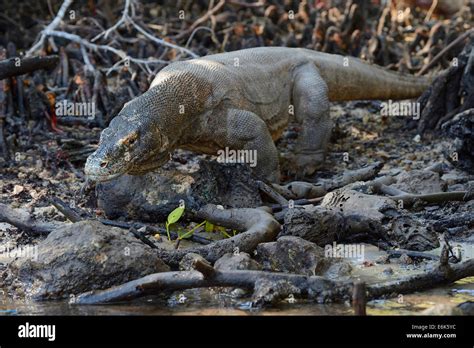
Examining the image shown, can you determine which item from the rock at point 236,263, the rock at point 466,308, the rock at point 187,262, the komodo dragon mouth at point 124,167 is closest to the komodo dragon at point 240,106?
the komodo dragon mouth at point 124,167

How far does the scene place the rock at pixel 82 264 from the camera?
18.9ft

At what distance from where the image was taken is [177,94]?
751 cm

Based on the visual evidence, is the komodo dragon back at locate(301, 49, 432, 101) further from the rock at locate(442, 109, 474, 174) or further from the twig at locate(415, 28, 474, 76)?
the rock at locate(442, 109, 474, 174)

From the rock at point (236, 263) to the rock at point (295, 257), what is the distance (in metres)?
0.13

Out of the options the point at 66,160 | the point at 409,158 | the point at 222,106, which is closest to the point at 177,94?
the point at 222,106

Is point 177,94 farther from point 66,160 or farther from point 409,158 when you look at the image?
point 409,158

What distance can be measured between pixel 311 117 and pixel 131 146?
2.58 m

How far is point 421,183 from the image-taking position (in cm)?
757

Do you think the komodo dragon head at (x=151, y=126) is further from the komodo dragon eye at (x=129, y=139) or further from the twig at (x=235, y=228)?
the twig at (x=235, y=228)

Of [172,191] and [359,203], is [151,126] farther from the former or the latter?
[359,203]

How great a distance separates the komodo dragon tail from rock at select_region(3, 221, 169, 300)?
3.99 m

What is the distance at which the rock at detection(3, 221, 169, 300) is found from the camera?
5.75 m

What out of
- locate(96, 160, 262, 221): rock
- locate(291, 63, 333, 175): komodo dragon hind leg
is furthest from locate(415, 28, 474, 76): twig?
locate(96, 160, 262, 221): rock

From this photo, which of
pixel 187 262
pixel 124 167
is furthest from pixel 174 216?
pixel 187 262
